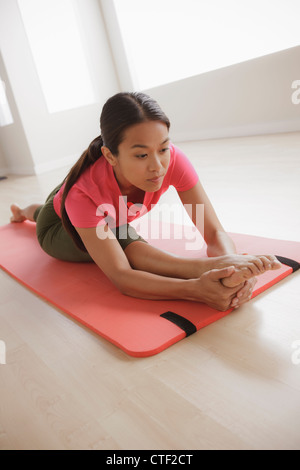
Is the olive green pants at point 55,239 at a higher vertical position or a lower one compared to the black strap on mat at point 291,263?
higher

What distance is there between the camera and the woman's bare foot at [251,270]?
Result: 107 centimetres

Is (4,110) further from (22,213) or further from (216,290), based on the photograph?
(216,290)

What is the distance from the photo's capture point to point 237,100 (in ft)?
13.7

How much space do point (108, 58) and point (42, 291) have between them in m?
4.75

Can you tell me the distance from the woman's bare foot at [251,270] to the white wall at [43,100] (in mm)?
4301

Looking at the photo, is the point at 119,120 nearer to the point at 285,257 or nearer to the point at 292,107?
the point at 285,257

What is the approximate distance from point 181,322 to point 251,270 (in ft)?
0.81

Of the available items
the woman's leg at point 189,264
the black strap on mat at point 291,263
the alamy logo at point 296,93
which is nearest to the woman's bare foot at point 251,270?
the woman's leg at point 189,264

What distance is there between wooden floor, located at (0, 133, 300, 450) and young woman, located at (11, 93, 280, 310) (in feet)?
0.48

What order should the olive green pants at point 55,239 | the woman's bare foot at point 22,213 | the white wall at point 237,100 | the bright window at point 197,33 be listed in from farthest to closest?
the white wall at point 237,100
the bright window at point 197,33
the woman's bare foot at point 22,213
the olive green pants at point 55,239

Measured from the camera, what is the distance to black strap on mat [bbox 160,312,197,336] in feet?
3.60

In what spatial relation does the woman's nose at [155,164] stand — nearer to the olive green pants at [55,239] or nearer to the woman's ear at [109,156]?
the woman's ear at [109,156]

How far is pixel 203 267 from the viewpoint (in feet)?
4.14

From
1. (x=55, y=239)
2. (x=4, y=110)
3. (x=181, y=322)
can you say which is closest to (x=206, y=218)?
(x=181, y=322)
